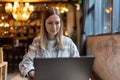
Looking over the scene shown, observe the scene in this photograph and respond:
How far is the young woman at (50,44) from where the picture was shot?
5.95ft

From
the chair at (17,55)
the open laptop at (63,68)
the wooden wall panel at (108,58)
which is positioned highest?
the open laptop at (63,68)

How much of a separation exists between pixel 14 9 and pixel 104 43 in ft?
15.5

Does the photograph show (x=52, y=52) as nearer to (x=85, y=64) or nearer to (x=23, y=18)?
(x=85, y=64)

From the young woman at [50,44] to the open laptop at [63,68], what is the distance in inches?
11.8

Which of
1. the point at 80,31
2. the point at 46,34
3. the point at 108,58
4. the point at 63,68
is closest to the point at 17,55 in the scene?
the point at 80,31

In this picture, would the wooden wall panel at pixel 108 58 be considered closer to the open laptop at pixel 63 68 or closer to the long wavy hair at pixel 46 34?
the long wavy hair at pixel 46 34

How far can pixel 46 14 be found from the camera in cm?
185

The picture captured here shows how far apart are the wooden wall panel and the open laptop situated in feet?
9.21

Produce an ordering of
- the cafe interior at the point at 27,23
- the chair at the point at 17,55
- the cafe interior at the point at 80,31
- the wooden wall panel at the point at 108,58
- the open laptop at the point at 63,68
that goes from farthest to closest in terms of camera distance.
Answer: the cafe interior at the point at 27,23 → the chair at the point at 17,55 → the cafe interior at the point at 80,31 → the wooden wall panel at the point at 108,58 → the open laptop at the point at 63,68

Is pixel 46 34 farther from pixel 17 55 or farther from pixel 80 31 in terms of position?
pixel 17 55

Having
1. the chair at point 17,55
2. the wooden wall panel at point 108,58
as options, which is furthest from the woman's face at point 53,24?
the chair at point 17,55

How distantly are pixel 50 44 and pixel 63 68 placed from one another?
39 cm

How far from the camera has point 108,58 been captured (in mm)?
5172

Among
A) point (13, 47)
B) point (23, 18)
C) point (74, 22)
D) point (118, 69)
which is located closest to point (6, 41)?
point (13, 47)
